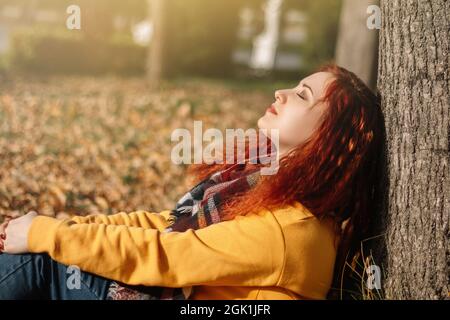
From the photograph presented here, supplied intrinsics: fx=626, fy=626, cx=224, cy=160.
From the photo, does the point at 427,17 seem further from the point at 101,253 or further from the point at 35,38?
the point at 35,38

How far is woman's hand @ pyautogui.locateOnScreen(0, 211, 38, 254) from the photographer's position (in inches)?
86.7

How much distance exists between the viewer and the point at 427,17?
93.9 inches

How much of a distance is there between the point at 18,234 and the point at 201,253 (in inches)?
26.2

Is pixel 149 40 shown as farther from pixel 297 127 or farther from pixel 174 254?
pixel 174 254

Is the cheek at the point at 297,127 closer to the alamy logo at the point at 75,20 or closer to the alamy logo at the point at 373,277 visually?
the alamy logo at the point at 373,277

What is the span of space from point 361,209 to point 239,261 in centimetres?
63

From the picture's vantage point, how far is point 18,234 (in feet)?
7.30

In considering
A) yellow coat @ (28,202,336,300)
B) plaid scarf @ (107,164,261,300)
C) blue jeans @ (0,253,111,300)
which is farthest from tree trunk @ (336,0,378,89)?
blue jeans @ (0,253,111,300)

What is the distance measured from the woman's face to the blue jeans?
0.84 m

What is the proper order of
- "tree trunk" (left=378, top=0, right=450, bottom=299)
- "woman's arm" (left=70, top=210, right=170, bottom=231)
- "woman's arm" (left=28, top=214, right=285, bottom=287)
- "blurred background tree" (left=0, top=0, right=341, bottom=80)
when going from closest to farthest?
"woman's arm" (left=28, top=214, right=285, bottom=287) → "tree trunk" (left=378, top=0, right=450, bottom=299) → "woman's arm" (left=70, top=210, right=170, bottom=231) → "blurred background tree" (left=0, top=0, right=341, bottom=80)

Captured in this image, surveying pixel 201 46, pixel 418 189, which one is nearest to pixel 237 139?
pixel 418 189

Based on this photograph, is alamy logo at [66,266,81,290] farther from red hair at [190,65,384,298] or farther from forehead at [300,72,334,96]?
forehead at [300,72,334,96]

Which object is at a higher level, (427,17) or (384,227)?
(427,17)

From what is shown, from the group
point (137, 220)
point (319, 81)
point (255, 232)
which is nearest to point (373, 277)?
point (255, 232)
